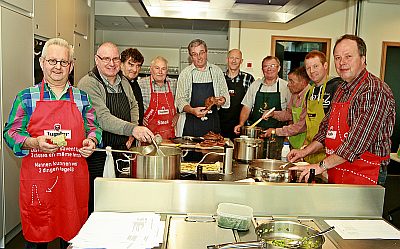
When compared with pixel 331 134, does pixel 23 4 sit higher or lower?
higher

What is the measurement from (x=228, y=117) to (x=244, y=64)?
7.29 feet

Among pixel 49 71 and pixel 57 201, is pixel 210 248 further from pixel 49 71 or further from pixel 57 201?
pixel 49 71

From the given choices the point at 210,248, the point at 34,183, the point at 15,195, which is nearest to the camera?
the point at 210,248

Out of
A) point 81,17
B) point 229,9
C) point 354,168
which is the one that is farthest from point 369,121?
point 81,17

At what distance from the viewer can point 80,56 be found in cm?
563

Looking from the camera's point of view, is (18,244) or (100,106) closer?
(100,106)

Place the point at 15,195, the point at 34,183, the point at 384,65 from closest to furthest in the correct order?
the point at 34,183 < the point at 15,195 < the point at 384,65

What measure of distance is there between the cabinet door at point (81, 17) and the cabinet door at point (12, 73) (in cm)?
184

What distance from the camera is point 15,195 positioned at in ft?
11.2

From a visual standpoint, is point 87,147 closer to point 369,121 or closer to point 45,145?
point 45,145

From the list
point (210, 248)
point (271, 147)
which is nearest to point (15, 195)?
point (271, 147)

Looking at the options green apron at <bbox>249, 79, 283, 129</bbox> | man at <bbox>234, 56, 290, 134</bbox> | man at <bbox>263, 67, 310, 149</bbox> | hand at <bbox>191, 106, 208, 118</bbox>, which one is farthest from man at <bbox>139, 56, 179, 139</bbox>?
man at <bbox>263, 67, 310, 149</bbox>

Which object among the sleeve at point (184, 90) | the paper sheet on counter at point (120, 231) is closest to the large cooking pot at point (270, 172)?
the paper sheet on counter at point (120, 231)

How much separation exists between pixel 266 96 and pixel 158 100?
3.80 feet
